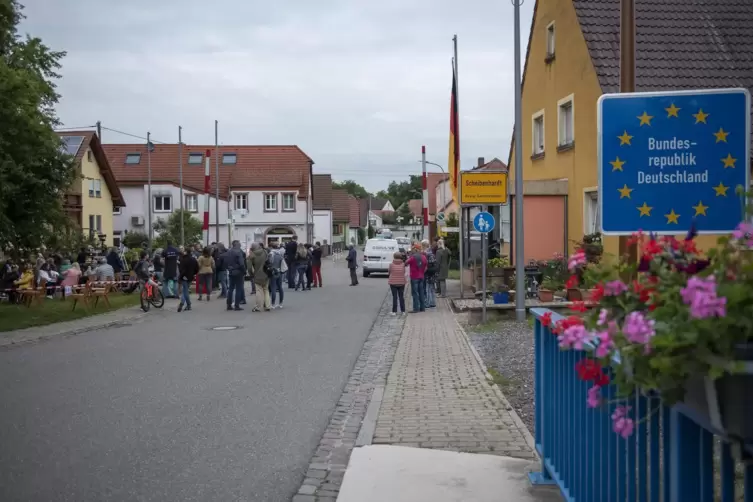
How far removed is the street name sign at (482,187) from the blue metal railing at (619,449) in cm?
1262

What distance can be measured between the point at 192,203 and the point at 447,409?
54.3 meters

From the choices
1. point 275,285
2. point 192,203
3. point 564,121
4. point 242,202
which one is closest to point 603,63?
point 564,121

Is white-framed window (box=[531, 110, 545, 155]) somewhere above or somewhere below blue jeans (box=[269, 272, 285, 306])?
above

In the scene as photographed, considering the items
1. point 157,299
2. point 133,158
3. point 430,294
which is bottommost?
point 157,299

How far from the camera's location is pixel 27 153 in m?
17.4

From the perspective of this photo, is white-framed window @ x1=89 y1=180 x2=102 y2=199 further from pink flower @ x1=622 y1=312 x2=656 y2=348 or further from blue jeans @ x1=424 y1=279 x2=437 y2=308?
pink flower @ x1=622 y1=312 x2=656 y2=348

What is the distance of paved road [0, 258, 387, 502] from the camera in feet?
18.2

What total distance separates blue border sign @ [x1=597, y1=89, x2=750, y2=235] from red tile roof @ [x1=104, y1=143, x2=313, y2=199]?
60278 millimetres

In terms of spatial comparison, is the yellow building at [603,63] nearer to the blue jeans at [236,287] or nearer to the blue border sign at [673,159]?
the blue jeans at [236,287]

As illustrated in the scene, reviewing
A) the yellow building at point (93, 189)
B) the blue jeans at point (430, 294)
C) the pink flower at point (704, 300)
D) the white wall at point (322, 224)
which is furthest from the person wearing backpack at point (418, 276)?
the white wall at point (322, 224)

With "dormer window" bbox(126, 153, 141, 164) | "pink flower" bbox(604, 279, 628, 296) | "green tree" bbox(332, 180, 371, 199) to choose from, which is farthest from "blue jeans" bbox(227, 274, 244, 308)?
"green tree" bbox(332, 180, 371, 199)

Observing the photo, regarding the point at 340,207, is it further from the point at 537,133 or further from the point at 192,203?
the point at 537,133

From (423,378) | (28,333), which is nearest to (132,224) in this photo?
(28,333)

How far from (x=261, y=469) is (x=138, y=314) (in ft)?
48.0
